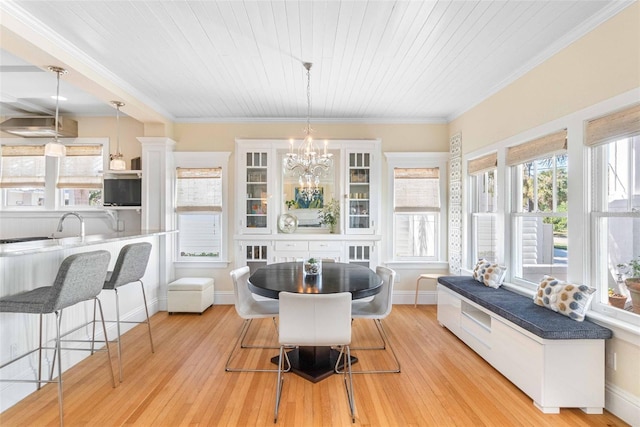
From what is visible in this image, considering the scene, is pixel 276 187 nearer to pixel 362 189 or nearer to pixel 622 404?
pixel 362 189

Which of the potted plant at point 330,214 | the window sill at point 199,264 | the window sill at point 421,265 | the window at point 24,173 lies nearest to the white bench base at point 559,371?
the window sill at point 421,265

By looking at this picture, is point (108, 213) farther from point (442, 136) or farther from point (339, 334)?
point (442, 136)

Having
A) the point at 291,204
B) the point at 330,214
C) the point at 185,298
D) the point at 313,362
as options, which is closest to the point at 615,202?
the point at 313,362

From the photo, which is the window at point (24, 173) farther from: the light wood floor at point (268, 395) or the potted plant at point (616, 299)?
the potted plant at point (616, 299)

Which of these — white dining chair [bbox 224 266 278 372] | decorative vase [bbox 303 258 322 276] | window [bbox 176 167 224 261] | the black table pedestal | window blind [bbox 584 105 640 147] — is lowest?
the black table pedestal

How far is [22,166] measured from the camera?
4.62m

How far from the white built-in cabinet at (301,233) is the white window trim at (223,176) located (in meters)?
0.18

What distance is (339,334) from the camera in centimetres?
222

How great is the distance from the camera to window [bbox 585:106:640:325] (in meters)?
2.14

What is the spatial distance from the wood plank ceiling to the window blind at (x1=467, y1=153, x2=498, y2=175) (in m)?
0.73

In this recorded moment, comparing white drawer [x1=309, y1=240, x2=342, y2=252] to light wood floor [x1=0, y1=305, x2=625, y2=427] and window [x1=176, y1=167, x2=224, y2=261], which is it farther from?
light wood floor [x1=0, y1=305, x2=625, y2=427]

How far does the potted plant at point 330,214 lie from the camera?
4.77 metres

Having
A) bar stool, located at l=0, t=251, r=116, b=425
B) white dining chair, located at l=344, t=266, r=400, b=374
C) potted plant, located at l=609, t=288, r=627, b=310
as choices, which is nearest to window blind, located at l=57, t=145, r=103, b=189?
bar stool, located at l=0, t=251, r=116, b=425

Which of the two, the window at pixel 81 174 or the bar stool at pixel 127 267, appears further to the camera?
the window at pixel 81 174
